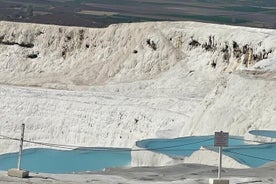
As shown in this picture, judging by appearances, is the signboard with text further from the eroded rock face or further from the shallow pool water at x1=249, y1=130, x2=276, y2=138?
the eroded rock face

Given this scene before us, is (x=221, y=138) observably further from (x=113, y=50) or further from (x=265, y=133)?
(x=113, y=50)

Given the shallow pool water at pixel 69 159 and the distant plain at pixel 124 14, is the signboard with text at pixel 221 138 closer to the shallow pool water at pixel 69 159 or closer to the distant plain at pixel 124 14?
the shallow pool water at pixel 69 159

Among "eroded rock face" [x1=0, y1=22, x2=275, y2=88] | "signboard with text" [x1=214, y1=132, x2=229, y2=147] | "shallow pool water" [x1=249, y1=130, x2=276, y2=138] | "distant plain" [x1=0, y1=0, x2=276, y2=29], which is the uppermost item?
"distant plain" [x1=0, y1=0, x2=276, y2=29]

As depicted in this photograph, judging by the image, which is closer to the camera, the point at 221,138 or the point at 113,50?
the point at 221,138

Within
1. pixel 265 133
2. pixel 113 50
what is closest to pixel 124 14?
pixel 113 50

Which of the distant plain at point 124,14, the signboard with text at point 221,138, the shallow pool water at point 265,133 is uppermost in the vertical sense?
the distant plain at point 124,14

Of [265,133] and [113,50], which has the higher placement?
[113,50]

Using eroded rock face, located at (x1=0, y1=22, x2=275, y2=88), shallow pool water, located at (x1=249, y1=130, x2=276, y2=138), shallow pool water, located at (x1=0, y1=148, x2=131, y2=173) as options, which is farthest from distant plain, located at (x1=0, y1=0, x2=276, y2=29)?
shallow pool water, located at (x1=249, y1=130, x2=276, y2=138)

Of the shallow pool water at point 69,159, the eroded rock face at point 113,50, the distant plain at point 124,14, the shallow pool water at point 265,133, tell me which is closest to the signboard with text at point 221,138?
the shallow pool water at point 265,133

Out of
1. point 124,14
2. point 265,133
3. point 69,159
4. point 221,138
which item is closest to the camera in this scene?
point 221,138

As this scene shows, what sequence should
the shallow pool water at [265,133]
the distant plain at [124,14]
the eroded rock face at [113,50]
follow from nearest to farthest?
the shallow pool water at [265,133], the eroded rock face at [113,50], the distant plain at [124,14]
